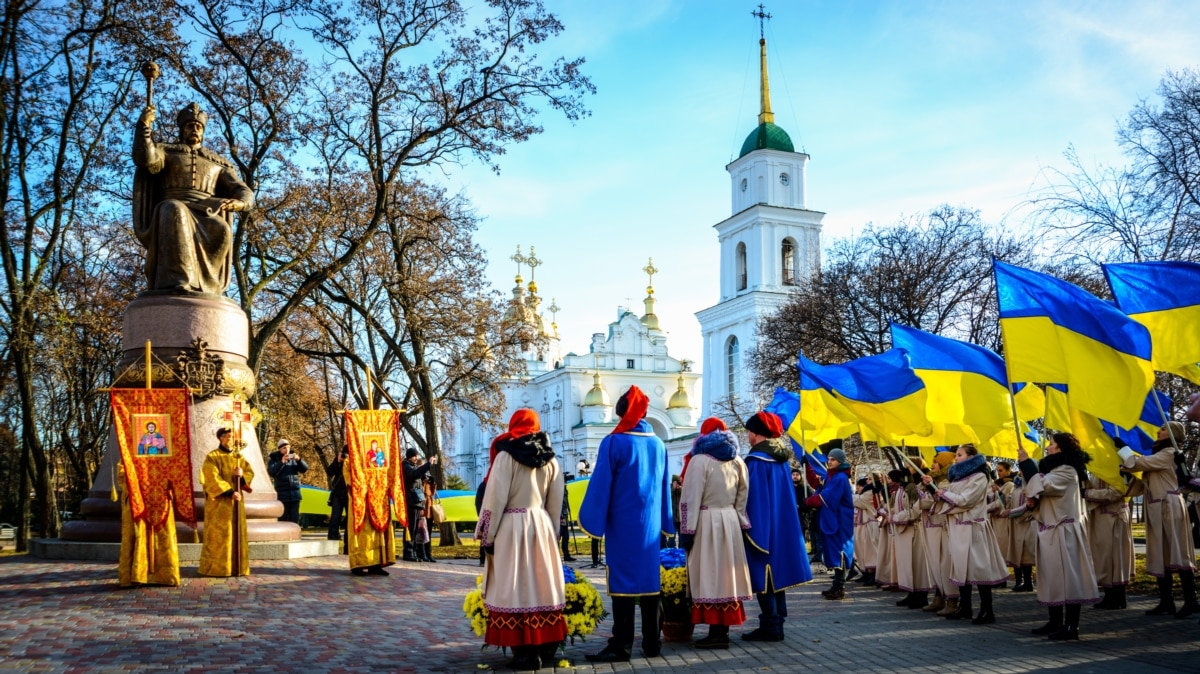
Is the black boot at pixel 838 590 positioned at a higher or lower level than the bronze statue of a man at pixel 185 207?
lower

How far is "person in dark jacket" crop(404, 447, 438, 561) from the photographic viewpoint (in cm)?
1702

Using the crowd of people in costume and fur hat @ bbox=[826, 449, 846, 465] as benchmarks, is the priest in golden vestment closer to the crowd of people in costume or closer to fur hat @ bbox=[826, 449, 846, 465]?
the crowd of people in costume

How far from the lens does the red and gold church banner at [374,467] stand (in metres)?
12.9

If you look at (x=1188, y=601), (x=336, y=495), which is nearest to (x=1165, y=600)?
(x=1188, y=601)

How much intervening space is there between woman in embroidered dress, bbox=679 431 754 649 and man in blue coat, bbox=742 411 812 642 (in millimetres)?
280

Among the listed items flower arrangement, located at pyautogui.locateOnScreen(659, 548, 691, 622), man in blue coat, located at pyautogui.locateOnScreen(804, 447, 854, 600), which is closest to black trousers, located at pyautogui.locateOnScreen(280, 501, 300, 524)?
man in blue coat, located at pyautogui.locateOnScreen(804, 447, 854, 600)

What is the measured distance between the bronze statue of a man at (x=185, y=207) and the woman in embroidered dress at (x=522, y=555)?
757cm

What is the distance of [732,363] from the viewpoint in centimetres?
6844

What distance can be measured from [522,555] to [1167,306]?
21.0 feet

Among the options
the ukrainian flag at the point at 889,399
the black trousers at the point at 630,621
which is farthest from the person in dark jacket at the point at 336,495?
the black trousers at the point at 630,621

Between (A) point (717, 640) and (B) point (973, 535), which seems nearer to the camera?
(A) point (717, 640)

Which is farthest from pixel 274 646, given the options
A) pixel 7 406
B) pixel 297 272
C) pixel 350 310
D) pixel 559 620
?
pixel 7 406

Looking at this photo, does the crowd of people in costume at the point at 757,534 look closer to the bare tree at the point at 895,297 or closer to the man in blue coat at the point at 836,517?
the man in blue coat at the point at 836,517

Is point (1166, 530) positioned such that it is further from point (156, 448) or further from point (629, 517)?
point (156, 448)
